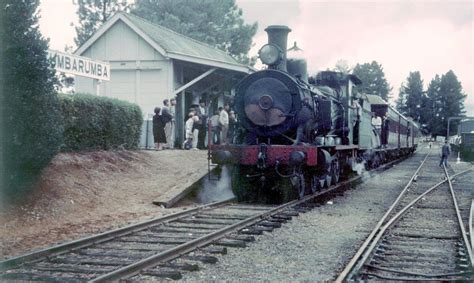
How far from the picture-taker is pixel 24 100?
8.30 m


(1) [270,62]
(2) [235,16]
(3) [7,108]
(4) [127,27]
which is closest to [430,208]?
(1) [270,62]

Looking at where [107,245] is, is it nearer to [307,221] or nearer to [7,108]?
[7,108]

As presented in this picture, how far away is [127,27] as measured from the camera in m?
20.9

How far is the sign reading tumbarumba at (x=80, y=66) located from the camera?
12.8 meters

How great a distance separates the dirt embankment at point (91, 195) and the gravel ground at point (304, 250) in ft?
7.87

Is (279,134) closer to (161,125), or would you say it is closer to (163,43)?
(161,125)

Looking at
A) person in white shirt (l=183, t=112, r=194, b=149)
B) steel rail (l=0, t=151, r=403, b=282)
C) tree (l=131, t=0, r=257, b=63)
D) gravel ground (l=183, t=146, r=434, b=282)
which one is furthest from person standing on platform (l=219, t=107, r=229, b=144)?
tree (l=131, t=0, r=257, b=63)

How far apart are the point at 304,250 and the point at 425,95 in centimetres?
10796

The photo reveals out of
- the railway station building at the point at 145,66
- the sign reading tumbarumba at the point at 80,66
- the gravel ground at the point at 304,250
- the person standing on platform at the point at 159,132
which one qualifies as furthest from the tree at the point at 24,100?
the railway station building at the point at 145,66

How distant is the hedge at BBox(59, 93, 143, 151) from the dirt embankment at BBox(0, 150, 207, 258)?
1.05 ft

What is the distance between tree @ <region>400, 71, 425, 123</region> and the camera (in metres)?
107

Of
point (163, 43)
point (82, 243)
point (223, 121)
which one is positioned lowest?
point (82, 243)

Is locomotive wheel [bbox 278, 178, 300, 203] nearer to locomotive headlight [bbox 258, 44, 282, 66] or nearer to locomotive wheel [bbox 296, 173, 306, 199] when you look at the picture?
locomotive wheel [bbox 296, 173, 306, 199]

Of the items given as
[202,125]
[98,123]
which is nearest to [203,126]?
[202,125]
